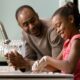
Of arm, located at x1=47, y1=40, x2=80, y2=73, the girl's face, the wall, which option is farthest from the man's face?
arm, located at x1=47, y1=40, x2=80, y2=73

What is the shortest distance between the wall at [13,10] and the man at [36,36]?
27cm

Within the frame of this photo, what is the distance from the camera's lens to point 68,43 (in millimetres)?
1503

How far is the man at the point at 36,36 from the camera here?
1.97 m

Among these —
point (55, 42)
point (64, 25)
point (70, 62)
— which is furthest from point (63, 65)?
point (55, 42)

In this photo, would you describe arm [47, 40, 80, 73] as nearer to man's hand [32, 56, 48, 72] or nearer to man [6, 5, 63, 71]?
man's hand [32, 56, 48, 72]

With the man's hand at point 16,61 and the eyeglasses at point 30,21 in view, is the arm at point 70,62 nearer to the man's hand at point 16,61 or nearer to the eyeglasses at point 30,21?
the man's hand at point 16,61

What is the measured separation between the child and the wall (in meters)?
0.89

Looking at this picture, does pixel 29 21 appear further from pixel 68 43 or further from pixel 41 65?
pixel 41 65

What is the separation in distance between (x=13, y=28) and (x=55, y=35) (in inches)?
21.0

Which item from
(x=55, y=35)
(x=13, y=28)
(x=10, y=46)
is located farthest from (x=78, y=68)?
(x=13, y=28)

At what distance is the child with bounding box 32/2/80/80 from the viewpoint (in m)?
1.29

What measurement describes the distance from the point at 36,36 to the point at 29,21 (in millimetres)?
156

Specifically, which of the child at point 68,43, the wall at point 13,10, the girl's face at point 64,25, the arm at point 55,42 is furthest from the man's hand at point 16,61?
the wall at point 13,10

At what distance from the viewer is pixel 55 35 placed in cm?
199
